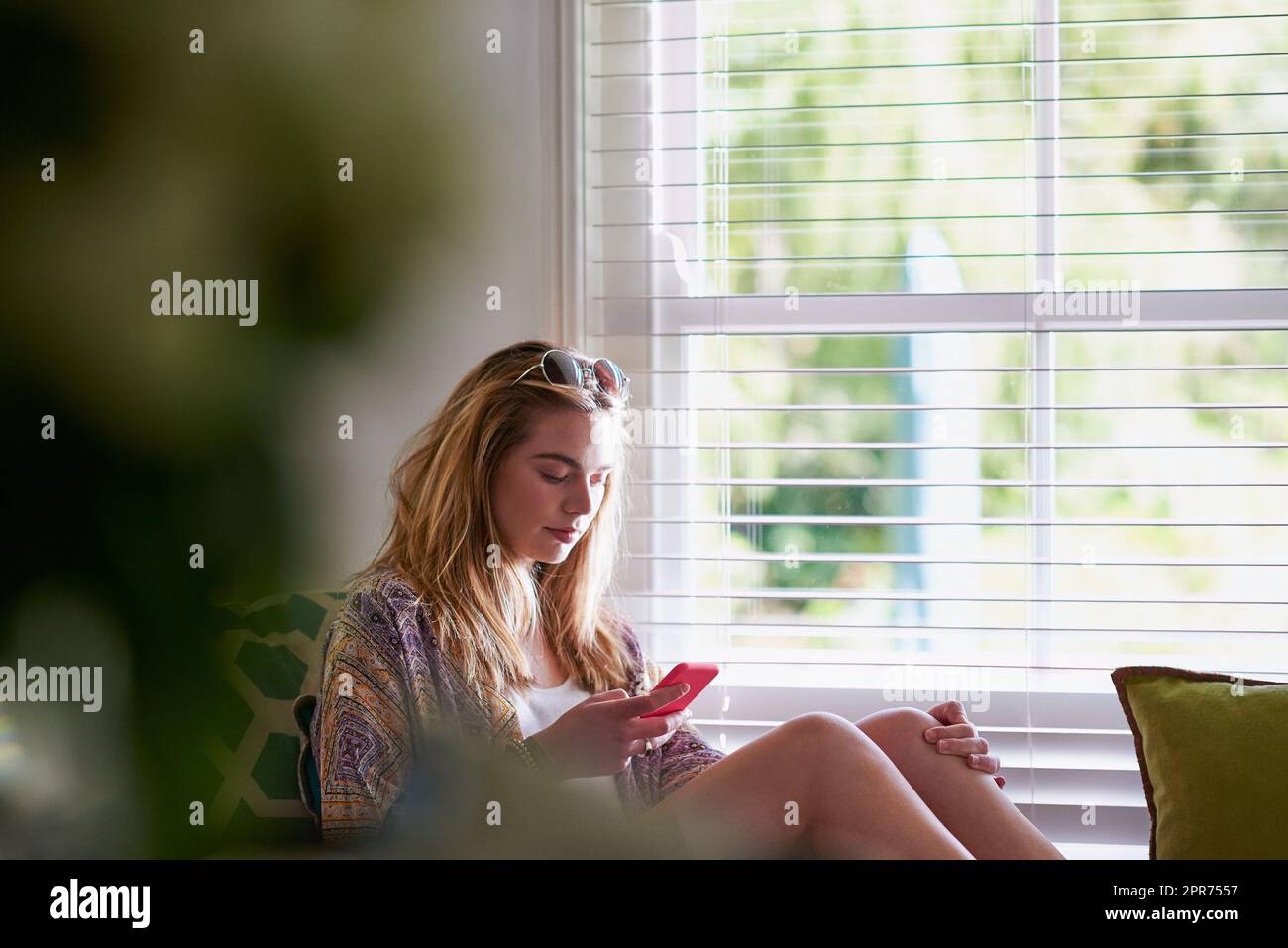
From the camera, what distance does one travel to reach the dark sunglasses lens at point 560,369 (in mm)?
1354

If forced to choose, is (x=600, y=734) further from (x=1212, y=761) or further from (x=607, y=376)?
(x=1212, y=761)

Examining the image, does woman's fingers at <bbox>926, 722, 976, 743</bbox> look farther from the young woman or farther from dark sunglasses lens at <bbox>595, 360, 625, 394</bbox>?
dark sunglasses lens at <bbox>595, 360, 625, 394</bbox>

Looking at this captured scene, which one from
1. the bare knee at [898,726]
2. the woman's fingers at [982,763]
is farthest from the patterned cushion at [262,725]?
the woman's fingers at [982,763]

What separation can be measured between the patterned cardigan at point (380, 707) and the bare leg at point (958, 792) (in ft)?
1.56

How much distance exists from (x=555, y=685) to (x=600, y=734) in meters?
0.21

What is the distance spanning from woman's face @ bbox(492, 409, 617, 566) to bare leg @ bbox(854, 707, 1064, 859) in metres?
0.49

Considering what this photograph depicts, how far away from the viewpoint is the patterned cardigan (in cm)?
114

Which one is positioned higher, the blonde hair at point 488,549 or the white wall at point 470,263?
the white wall at point 470,263

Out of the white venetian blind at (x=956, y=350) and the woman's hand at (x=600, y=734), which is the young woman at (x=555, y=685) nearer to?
the woman's hand at (x=600, y=734)

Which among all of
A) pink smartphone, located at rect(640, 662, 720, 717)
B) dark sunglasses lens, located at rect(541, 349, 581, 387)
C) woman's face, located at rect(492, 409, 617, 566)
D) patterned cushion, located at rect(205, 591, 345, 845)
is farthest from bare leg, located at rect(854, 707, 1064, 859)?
patterned cushion, located at rect(205, 591, 345, 845)

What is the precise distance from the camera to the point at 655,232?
1.66m

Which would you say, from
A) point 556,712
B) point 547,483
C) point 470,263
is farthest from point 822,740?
point 470,263

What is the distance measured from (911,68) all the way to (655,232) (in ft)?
1.56
